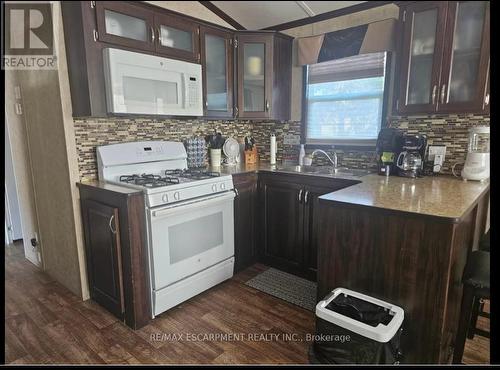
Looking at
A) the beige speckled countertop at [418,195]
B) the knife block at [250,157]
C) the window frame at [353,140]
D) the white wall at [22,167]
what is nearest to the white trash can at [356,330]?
the beige speckled countertop at [418,195]

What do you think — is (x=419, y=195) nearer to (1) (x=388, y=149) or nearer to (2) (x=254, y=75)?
(1) (x=388, y=149)

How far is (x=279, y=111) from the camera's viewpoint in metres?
2.67

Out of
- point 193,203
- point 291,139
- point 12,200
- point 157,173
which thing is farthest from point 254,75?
point 12,200

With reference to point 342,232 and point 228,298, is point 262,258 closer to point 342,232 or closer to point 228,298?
point 228,298

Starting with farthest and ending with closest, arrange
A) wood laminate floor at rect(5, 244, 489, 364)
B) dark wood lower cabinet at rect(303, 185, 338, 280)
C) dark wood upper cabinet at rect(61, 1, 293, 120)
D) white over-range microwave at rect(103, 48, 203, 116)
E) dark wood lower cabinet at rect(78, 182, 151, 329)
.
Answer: dark wood lower cabinet at rect(303, 185, 338, 280), dark wood lower cabinet at rect(78, 182, 151, 329), wood laminate floor at rect(5, 244, 489, 364), white over-range microwave at rect(103, 48, 203, 116), dark wood upper cabinet at rect(61, 1, 293, 120)

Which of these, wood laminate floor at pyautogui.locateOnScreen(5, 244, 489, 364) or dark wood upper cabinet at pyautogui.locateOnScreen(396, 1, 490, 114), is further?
→ wood laminate floor at pyautogui.locateOnScreen(5, 244, 489, 364)

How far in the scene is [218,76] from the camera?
7.45 feet

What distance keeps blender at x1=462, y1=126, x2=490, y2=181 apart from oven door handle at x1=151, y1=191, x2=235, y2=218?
4.93ft

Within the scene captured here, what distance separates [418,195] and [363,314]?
2.15 feet

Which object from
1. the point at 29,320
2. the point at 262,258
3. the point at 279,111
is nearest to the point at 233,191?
the point at 262,258

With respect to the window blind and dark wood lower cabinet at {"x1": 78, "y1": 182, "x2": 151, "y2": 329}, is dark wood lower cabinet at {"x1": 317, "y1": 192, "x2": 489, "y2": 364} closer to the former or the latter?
dark wood lower cabinet at {"x1": 78, "y1": 182, "x2": 151, "y2": 329}

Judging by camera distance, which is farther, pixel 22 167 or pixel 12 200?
pixel 12 200

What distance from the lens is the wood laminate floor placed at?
1.57 m

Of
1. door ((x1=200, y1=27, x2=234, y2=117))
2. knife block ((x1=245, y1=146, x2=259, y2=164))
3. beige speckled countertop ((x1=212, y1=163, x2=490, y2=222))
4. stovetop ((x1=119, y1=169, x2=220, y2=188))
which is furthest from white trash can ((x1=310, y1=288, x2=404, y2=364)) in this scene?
knife block ((x1=245, y1=146, x2=259, y2=164))
